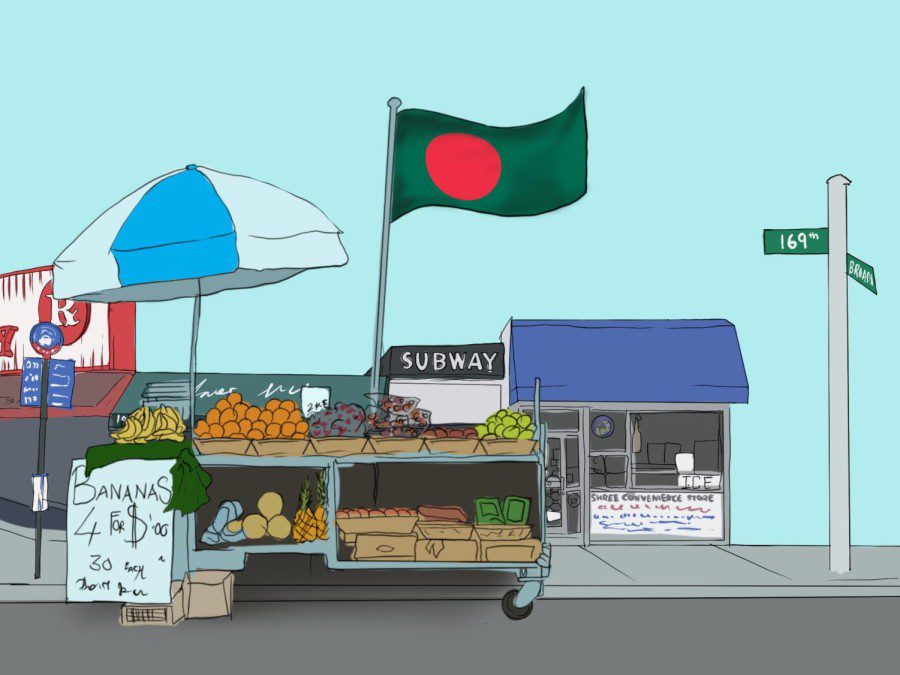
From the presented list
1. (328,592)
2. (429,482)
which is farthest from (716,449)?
(328,592)

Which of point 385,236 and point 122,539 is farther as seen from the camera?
point 385,236

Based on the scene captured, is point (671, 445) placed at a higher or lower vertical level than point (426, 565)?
higher

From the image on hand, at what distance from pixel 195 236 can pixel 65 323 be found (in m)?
10.6

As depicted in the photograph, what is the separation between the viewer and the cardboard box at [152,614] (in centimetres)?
1073

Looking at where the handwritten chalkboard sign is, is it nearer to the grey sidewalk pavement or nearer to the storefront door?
the grey sidewalk pavement

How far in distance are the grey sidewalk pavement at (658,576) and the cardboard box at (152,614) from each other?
1798 millimetres

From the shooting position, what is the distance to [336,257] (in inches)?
466

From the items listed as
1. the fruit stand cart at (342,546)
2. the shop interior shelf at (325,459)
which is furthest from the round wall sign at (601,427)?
the shop interior shelf at (325,459)

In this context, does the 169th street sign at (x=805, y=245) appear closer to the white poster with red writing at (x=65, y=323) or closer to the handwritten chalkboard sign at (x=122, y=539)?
the handwritten chalkboard sign at (x=122, y=539)

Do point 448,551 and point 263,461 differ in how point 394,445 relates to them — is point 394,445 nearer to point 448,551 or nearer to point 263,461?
point 448,551

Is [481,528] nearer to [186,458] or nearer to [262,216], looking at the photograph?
[186,458]

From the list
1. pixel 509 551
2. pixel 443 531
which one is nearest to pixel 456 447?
pixel 443 531

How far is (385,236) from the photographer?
523 inches

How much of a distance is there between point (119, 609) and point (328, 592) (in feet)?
7.14
